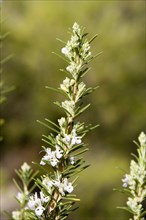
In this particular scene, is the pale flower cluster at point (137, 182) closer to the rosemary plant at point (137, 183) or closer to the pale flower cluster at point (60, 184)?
the rosemary plant at point (137, 183)

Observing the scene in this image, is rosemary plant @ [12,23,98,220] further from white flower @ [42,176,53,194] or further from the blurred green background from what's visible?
the blurred green background

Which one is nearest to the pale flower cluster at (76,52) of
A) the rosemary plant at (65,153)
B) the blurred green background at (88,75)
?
the rosemary plant at (65,153)

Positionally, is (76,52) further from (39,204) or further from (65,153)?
(39,204)

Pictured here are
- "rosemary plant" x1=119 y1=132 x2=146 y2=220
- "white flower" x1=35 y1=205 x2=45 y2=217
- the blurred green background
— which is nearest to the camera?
"white flower" x1=35 y1=205 x2=45 y2=217

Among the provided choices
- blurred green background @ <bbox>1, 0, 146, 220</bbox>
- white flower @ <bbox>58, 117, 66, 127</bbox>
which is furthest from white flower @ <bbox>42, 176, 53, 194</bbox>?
blurred green background @ <bbox>1, 0, 146, 220</bbox>

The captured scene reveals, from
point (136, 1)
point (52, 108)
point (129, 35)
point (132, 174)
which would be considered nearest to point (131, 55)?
point (129, 35)

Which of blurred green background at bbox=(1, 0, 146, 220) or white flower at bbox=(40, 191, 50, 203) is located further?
blurred green background at bbox=(1, 0, 146, 220)

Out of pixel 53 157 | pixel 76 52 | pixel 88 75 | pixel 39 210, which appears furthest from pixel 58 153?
pixel 88 75
